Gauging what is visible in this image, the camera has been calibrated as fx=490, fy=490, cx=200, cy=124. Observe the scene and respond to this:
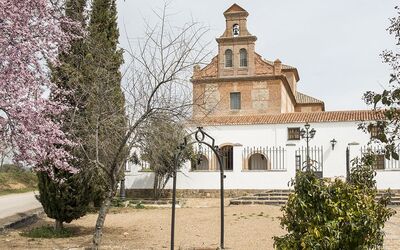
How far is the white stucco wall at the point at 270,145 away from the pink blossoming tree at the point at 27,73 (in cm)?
1395

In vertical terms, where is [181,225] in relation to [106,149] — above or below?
below

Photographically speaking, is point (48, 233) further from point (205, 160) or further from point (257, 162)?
point (257, 162)

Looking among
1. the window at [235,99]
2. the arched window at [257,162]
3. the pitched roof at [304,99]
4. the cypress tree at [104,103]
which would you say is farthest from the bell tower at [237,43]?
the cypress tree at [104,103]

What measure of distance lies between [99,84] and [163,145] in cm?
198

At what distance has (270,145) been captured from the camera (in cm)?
3008

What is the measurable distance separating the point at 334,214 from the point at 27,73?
540 cm

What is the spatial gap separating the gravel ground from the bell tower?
21694 millimetres

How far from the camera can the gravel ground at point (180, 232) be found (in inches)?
409

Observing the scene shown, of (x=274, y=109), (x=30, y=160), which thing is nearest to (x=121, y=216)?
(x=30, y=160)

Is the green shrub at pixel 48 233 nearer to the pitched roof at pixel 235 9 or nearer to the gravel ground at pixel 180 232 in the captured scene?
the gravel ground at pixel 180 232

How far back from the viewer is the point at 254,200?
21125 millimetres

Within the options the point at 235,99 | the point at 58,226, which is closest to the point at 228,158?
Answer: the point at 235,99

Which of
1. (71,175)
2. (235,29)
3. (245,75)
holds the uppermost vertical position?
(235,29)

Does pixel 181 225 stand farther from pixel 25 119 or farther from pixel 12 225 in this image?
pixel 25 119
